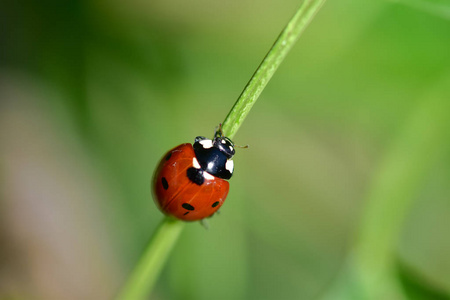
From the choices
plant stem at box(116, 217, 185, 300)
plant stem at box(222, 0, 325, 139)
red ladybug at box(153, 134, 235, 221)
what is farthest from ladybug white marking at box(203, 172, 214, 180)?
plant stem at box(222, 0, 325, 139)

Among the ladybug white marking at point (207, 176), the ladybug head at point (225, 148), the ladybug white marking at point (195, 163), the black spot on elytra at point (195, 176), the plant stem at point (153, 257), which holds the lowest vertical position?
the plant stem at point (153, 257)

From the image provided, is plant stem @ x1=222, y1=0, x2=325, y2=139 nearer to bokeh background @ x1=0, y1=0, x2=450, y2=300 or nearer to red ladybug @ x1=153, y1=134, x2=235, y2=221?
red ladybug @ x1=153, y1=134, x2=235, y2=221

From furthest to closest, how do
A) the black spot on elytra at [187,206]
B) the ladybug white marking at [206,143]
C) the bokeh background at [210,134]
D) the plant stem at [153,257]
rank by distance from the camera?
the bokeh background at [210,134]
the ladybug white marking at [206,143]
the black spot on elytra at [187,206]
the plant stem at [153,257]

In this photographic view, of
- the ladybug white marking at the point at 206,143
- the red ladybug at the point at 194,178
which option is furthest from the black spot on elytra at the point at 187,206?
the ladybug white marking at the point at 206,143

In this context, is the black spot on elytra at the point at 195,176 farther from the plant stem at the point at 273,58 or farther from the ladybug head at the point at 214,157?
the plant stem at the point at 273,58

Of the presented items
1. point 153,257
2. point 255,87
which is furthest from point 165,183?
point 255,87

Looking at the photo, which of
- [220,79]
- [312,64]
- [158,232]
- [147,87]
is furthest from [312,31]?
[158,232]

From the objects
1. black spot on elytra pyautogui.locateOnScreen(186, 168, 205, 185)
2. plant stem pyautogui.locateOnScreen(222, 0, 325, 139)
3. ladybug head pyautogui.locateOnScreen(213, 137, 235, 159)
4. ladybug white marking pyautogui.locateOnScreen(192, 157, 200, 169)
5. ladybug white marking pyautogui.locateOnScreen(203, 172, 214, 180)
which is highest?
plant stem pyautogui.locateOnScreen(222, 0, 325, 139)
